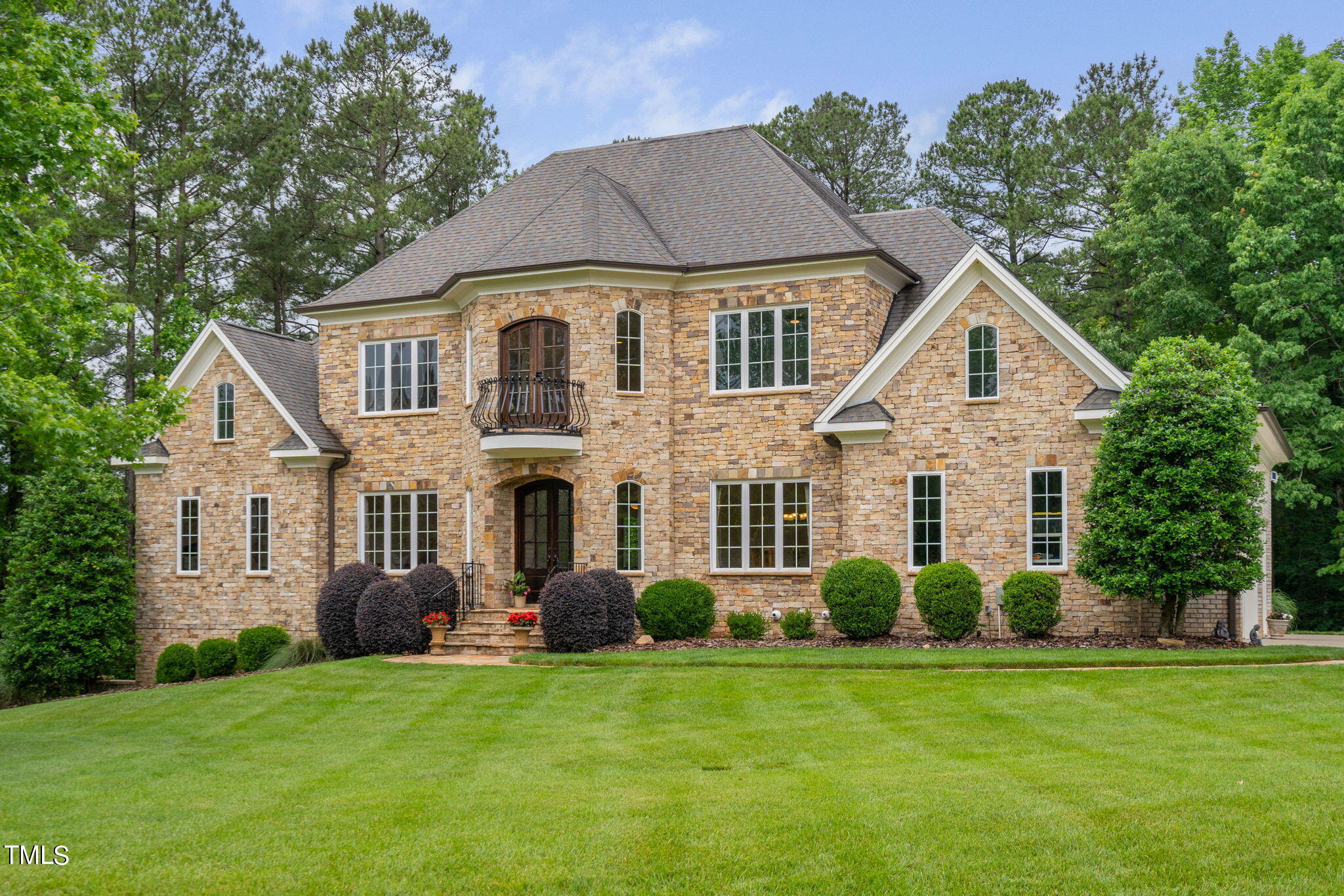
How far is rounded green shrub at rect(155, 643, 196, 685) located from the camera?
2317 centimetres

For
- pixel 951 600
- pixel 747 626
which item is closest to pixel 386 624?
pixel 747 626

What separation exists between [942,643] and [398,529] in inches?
452

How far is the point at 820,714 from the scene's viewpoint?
1242 centimetres

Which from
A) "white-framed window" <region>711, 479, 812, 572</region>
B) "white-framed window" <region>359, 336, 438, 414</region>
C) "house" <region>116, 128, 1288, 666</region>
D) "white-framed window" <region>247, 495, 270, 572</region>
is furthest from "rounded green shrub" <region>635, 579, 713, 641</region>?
"white-framed window" <region>247, 495, 270, 572</region>

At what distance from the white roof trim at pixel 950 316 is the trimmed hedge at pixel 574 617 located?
4811mm

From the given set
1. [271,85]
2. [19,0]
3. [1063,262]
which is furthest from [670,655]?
[271,85]

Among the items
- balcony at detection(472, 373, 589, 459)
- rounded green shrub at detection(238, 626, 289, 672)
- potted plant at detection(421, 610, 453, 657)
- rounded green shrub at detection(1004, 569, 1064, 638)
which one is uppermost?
balcony at detection(472, 373, 589, 459)

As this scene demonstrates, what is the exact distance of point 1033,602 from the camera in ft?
57.8

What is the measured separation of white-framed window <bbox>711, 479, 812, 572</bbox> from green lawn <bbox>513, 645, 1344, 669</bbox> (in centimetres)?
267

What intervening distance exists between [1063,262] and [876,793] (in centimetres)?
2928

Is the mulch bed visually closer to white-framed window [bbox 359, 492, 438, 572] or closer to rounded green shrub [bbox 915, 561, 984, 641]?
rounded green shrub [bbox 915, 561, 984, 641]

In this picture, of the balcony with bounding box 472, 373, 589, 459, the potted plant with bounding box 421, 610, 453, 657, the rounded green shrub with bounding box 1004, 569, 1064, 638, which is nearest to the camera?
the rounded green shrub with bounding box 1004, 569, 1064, 638

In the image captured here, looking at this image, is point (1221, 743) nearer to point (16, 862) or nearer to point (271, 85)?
point (16, 862)

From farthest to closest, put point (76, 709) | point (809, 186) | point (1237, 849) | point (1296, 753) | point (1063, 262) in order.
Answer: point (1063, 262)
point (809, 186)
point (76, 709)
point (1296, 753)
point (1237, 849)
